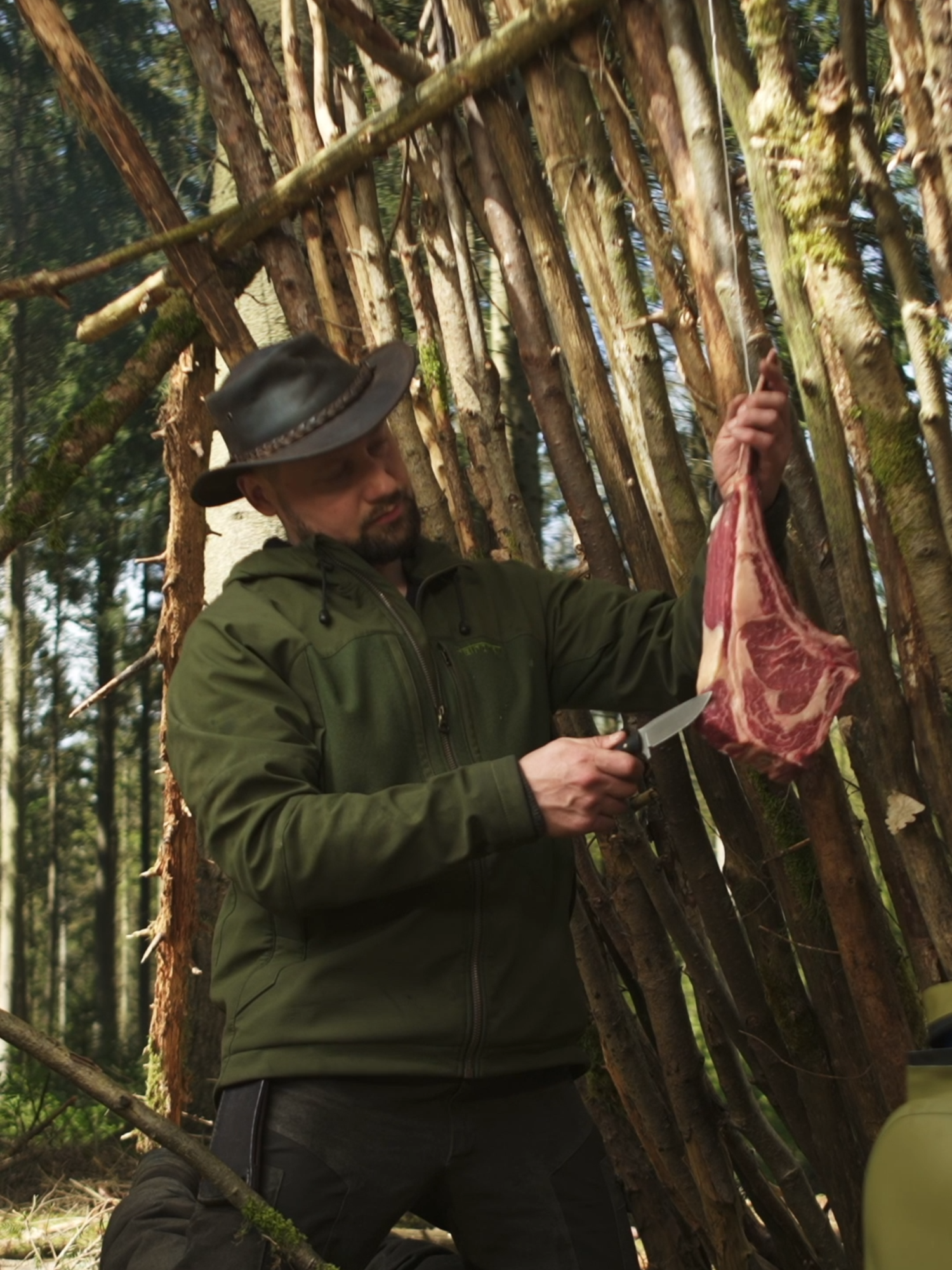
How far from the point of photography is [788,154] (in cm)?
244

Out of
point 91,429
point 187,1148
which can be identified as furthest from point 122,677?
point 187,1148

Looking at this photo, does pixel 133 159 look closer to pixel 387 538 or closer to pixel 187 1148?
pixel 387 538

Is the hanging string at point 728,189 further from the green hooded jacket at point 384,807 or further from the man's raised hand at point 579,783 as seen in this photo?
the man's raised hand at point 579,783

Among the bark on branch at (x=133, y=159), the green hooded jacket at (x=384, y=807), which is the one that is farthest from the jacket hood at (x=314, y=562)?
the bark on branch at (x=133, y=159)

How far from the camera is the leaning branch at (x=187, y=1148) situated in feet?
6.70

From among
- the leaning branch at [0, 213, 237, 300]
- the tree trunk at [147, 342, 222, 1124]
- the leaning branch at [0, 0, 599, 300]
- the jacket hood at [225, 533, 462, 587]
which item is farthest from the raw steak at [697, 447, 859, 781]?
the tree trunk at [147, 342, 222, 1124]

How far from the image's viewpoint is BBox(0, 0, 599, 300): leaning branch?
293 centimetres

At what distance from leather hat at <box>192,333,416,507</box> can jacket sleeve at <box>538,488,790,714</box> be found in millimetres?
504

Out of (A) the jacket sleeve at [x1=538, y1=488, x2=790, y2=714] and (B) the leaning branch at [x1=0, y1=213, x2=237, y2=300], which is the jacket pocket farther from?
(B) the leaning branch at [x1=0, y1=213, x2=237, y2=300]

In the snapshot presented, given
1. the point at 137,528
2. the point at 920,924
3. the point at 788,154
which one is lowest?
the point at 920,924

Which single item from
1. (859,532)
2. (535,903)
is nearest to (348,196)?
(859,532)

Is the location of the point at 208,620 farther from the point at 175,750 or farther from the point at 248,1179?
the point at 248,1179

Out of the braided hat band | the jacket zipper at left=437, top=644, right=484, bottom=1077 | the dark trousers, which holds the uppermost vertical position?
the braided hat band

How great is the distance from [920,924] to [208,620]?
4.81 feet
